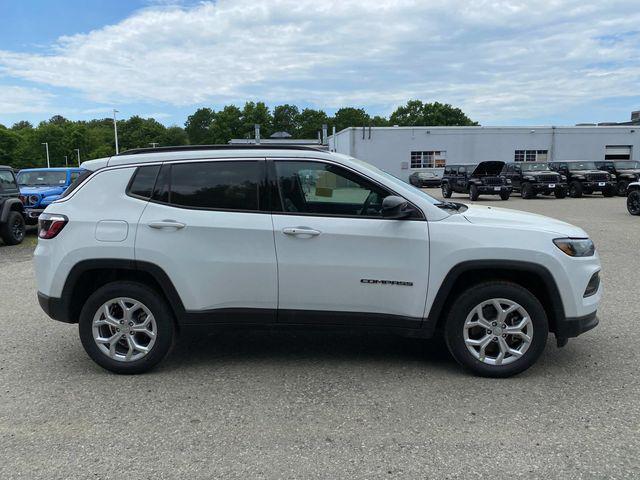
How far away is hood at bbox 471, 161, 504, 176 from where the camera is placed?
25875 millimetres

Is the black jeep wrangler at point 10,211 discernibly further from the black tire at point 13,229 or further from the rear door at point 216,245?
the rear door at point 216,245

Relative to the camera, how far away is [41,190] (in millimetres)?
13492

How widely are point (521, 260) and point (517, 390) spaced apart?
94 centimetres

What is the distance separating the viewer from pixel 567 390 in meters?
3.86

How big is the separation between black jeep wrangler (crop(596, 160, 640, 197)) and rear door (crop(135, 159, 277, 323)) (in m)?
27.7

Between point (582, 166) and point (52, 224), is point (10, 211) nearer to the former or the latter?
point (52, 224)

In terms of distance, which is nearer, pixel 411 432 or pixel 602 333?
pixel 411 432

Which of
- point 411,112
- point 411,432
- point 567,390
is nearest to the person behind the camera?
point 411,432

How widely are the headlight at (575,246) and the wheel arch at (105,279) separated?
9.46ft

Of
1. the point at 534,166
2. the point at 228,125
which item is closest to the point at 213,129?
the point at 228,125

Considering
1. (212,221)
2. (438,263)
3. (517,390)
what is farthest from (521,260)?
(212,221)

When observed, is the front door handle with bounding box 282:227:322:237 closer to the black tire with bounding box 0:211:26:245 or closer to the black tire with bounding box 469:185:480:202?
the black tire with bounding box 0:211:26:245

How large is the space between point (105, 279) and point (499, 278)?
3.13 meters

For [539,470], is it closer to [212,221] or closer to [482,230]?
[482,230]
